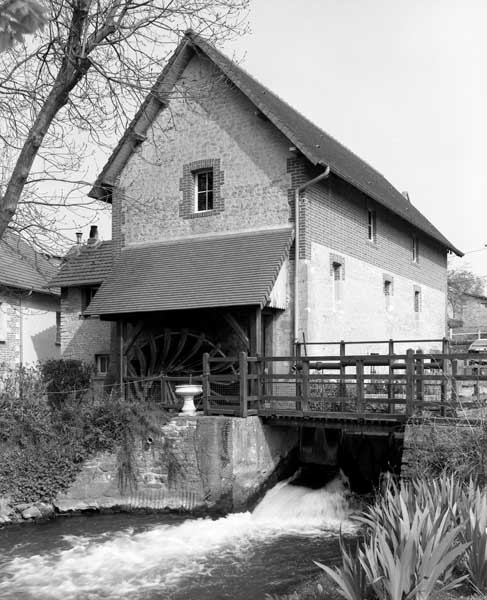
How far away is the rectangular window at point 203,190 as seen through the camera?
16.6 meters

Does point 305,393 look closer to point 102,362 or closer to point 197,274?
point 197,274

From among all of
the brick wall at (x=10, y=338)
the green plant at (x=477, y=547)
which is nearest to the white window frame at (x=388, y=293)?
the brick wall at (x=10, y=338)

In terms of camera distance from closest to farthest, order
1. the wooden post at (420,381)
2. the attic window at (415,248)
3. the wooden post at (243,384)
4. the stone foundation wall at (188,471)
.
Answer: the wooden post at (420,381) → the stone foundation wall at (188,471) → the wooden post at (243,384) → the attic window at (415,248)

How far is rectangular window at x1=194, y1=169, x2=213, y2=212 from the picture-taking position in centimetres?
1656

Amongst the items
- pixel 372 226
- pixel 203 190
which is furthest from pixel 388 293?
pixel 203 190

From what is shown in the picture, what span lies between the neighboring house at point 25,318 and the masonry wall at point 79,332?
3.63 m

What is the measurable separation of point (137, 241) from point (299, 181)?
4.91 m

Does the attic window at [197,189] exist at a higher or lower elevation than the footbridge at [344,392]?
higher

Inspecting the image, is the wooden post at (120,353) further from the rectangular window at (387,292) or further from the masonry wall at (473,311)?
the masonry wall at (473,311)

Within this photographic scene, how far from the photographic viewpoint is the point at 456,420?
977 cm

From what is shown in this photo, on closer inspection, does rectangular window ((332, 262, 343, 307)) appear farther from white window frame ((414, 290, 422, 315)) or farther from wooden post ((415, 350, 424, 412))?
white window frame ((414, 290, 422, 315))

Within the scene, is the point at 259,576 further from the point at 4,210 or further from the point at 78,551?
the point at 4,210

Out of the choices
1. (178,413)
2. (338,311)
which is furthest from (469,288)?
(178,413)

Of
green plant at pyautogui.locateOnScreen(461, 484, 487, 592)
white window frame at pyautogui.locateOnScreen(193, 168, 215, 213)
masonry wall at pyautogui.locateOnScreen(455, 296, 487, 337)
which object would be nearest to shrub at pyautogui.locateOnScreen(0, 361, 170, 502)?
white window frame at pyautogui.locateOnScreen(193, 168, 215, 213)
